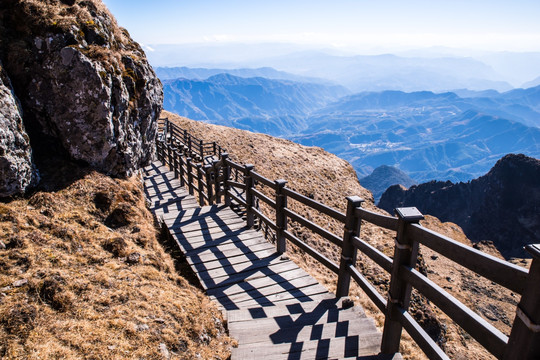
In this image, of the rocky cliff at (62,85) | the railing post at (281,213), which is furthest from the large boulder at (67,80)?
the railing post at (281,213)

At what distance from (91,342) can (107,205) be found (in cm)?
505

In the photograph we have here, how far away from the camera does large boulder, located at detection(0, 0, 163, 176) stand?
8.55m

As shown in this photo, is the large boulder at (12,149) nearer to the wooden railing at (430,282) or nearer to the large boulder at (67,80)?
the large boulder at (67,80)

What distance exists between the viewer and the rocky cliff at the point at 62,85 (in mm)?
8398

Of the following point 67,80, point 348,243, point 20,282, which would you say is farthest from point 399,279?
point 67,80

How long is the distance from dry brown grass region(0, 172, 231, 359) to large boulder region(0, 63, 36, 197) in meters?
0.41

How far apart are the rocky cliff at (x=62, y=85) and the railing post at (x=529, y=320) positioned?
28.8 ft

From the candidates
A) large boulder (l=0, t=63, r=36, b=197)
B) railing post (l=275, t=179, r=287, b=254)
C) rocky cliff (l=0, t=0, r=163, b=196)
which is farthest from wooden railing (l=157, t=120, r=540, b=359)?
rocky cliff (l=0, t=0, r=163, b=196)

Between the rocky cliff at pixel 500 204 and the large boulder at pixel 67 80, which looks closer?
the large boulder at pixel 67 80

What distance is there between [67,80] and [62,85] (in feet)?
0.63

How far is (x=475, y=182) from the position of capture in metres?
90.2

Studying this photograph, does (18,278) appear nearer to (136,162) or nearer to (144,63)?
(136,162)

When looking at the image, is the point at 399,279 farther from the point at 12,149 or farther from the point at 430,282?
the point at 12,149

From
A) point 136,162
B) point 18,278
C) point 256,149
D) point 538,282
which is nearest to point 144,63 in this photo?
point 136,162
